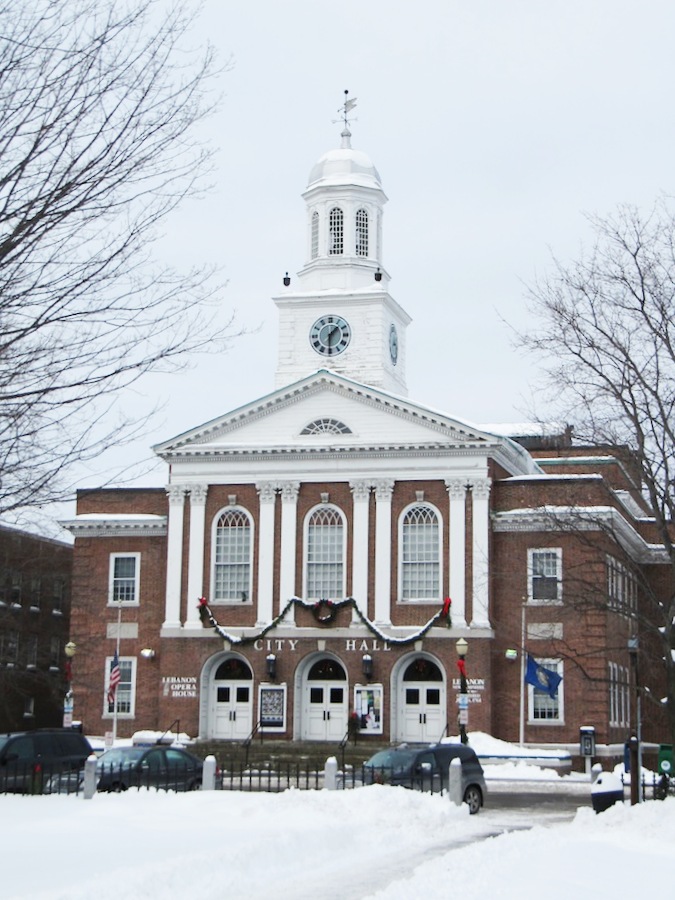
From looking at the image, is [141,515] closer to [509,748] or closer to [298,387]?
[298,387]

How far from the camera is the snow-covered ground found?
18.3 metres

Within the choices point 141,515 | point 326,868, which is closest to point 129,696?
point 141,515

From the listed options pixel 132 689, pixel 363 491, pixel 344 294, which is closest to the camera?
pixel 363 491

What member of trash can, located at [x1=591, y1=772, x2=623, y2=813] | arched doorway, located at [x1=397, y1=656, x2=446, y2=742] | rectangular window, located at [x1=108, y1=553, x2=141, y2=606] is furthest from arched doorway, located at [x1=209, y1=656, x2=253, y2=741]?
trash can, located at [x1=591, y1=772, x2=623, y2=813]

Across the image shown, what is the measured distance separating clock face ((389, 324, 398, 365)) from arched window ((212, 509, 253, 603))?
34.4ft

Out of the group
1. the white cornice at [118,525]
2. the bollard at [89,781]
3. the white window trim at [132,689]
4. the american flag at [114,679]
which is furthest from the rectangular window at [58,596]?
the bollard at [89,781]

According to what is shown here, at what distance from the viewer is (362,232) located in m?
62.7

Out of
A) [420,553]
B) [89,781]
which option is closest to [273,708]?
[420,553]

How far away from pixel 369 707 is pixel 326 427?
10309mm

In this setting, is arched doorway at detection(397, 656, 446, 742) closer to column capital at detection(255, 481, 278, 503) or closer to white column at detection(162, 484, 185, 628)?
column capital at detection(255, 481, 278, 503)

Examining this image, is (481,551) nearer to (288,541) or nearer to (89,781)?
(288,541)

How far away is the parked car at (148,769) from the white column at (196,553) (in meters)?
19.8

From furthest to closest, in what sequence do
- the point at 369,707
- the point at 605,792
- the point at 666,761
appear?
1. the point at 369,707
2. the point at 666,761
3. the point at 605,792

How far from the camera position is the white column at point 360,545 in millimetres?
53312
